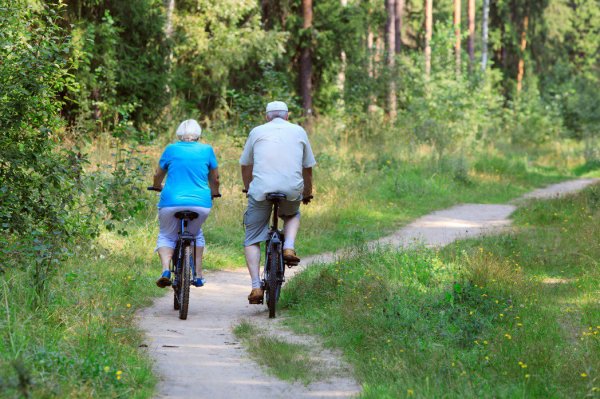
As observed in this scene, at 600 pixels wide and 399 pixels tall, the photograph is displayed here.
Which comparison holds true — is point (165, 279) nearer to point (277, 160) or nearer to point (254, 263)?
point (254, 263)

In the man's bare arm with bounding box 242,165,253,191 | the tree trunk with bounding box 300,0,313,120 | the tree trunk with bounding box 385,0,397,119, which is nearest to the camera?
the man's bare arm with bounding box 242,165,253,191

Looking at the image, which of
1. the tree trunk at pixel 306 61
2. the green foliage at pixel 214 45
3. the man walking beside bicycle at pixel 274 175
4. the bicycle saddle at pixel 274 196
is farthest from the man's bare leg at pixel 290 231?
the tree trunk at pixel 306 61

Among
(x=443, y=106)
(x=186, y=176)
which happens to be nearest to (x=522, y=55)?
(x=443, y=106)

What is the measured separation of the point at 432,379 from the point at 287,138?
3.38 metres

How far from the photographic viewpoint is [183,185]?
28.6 ft

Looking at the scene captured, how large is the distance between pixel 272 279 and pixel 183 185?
1269 mm

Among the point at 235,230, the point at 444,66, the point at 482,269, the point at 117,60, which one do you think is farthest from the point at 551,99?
the point at 482,269

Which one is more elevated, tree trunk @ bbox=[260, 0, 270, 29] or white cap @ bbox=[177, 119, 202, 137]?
tree trunk @ bbox=[260, 0, 270, 29]

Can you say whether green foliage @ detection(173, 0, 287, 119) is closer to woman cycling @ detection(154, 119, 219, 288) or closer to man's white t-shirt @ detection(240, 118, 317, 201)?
woman cycling @ detection(154, 119, 219, 288)

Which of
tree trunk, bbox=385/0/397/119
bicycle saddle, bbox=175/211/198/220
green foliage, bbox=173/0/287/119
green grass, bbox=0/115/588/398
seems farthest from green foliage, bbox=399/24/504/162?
bicycle saddle, bbox=175/211/198/220

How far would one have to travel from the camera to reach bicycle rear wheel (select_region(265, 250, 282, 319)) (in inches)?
339

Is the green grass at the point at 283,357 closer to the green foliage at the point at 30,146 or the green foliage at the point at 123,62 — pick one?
the green foliage at the point at 30,146

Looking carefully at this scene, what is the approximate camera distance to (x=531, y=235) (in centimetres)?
1347

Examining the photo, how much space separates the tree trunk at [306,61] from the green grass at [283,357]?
17439 millimetres
